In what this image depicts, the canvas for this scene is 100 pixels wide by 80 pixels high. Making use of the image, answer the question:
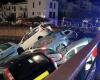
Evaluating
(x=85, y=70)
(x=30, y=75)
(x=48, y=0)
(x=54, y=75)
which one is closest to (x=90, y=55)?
(x=85, y=70)

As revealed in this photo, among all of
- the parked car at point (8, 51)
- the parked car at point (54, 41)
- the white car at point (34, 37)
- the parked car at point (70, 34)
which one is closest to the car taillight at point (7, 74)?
the parked car at point (8, 51)

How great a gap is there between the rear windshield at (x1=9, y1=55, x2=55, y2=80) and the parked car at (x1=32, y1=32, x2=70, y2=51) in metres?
9.58

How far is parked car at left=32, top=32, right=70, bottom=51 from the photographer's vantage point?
58.5 ft

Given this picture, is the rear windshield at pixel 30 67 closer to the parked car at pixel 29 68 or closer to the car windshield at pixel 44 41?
the parked car at pixel 29 68

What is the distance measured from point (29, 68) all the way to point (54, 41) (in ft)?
34.9

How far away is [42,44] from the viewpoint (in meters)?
18.3

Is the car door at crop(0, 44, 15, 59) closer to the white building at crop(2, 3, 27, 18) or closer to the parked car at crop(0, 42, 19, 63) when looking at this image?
the parked car at crop(0, 42, 19, 63)

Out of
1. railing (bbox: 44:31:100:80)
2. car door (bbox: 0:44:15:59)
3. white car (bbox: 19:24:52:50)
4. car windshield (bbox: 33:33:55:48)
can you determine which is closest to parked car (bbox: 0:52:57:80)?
railing (bbox: 44:31:100:80)

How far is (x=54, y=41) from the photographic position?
18.0 meters

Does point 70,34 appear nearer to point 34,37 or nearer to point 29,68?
point 34,37

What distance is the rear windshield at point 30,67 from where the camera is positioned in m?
7.09

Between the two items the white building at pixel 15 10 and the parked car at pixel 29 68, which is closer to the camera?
the parked car at pixel 29 68

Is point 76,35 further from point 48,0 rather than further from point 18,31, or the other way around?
point 48,0

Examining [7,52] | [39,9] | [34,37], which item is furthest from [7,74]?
[39,9]
